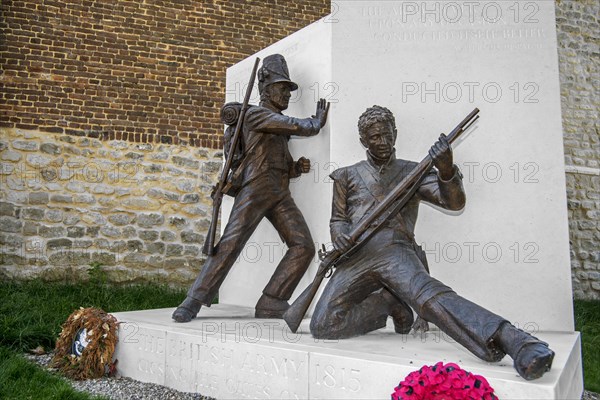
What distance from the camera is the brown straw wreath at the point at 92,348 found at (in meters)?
3.85

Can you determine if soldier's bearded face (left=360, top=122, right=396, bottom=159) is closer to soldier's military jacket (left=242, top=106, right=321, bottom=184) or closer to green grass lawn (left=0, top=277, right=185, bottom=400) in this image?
soldier's military jacket (left=242, top=106, right=321, bottom=184)

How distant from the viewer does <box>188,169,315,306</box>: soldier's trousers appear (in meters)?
4.15

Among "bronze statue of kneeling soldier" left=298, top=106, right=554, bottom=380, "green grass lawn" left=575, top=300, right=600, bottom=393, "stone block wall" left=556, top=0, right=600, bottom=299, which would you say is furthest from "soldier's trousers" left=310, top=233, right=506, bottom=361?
"stone block wall" left=556, top=0, right=600, bottom=299

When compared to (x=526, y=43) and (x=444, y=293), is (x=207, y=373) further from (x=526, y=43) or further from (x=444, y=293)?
(x=526, y=43)

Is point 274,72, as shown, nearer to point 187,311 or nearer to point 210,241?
point 210,241

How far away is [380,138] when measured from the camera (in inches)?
131

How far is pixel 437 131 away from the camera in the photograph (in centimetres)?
399

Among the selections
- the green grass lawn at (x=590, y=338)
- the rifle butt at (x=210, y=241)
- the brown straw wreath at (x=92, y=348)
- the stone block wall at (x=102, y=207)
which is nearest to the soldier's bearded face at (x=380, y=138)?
the rifle butt at (x=210, y=241)

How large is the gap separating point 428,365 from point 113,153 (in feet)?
20.2

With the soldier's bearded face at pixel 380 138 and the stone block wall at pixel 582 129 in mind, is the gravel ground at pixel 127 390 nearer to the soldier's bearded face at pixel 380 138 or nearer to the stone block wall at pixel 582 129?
the soldier's bearded face at pixel 380 138

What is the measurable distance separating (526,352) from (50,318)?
461 cm

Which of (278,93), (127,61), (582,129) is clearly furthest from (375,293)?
(582,129)

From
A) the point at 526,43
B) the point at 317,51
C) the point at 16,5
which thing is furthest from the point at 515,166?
the point at 16,5

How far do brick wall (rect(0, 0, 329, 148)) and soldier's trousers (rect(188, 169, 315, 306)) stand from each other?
4.11 m
